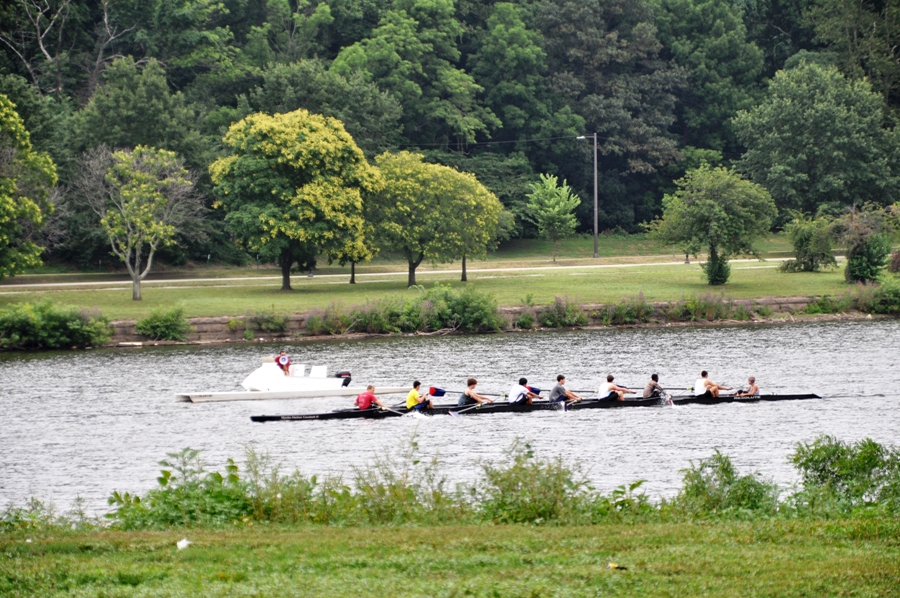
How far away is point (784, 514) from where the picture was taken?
50.7ft

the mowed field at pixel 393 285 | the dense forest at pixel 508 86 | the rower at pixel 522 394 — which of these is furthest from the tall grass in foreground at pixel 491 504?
the dense forest at pixel 508 86

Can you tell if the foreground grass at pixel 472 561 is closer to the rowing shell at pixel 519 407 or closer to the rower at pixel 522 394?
the rowing shell at pixel 519 407

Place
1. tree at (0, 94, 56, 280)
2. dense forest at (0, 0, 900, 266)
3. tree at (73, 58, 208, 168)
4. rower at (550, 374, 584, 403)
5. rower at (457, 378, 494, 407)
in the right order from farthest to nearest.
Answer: dense forest at (0, 0, 900, 266) < tree at (73, 58, 208, 168) < tree at (0, 94, 56, 280) < rower at (550, 374, 584, 403) < rower at (457, 378, 494, 407)

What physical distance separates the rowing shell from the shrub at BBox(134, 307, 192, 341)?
18958 millimetres

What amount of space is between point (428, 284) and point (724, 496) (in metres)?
46.8

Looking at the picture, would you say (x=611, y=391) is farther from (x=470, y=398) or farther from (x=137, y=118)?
(x=137, y=118)

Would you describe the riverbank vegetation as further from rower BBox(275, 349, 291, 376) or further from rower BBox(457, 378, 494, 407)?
rower BBox(275, 349, 291, 376)

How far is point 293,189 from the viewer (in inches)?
2422

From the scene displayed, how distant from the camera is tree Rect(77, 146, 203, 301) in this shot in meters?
57.0

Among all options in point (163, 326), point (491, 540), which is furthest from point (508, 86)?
point (491, 540)

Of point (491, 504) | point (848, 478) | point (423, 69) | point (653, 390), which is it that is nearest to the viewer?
point (491, 504)

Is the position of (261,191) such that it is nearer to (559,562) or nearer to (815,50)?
(559,562)

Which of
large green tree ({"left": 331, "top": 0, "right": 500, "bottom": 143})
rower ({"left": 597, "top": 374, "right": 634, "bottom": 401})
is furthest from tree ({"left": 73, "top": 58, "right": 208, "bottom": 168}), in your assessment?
rower ({"left": 597, "top": 374, "right": 634, "bottom": 401})

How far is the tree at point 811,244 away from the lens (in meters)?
62.1
